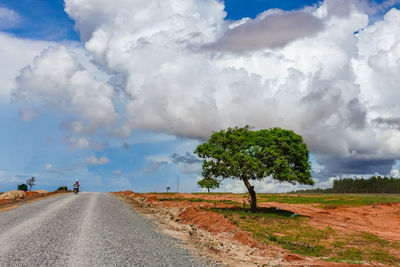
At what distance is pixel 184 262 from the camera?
11508mm

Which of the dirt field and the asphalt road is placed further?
the dirt field

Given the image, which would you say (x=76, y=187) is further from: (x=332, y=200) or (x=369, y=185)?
(x=369, y=185)

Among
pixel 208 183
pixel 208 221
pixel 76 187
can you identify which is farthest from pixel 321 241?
pixel 76 187

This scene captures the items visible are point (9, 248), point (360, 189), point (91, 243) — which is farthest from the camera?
point (360, 189)

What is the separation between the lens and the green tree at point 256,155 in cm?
2823

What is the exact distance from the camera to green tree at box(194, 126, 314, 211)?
92.6 ft

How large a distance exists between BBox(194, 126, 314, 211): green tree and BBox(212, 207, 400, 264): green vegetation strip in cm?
431

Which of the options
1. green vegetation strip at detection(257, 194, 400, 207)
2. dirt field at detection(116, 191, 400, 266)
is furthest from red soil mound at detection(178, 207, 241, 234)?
green vegetation strip at detection(257, 194, 400, 207)

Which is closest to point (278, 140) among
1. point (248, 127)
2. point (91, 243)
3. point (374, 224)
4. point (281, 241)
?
point (248, 127)

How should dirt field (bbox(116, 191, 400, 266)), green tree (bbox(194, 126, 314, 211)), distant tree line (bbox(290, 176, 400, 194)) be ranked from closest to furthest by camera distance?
dirt field (bbox(116, 191, 400, 266))
green tree (bbox(194, 126, 314, 211))
distant tree line (bbox(290, 176, 400, 194))

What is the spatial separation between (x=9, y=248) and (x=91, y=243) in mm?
3301

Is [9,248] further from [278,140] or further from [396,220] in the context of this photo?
[396,220]

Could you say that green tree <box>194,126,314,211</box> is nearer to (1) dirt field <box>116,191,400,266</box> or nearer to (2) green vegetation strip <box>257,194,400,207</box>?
(1) dirt field <box>116,191,400,266</box>

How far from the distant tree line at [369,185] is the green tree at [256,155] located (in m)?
150
